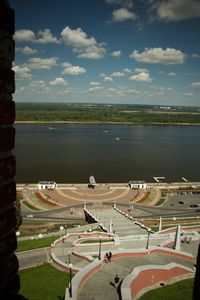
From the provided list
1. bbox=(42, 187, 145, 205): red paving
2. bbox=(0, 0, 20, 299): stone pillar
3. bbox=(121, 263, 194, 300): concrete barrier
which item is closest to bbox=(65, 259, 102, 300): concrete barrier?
bbox=(121, 263, 194, 300): concrete barrier

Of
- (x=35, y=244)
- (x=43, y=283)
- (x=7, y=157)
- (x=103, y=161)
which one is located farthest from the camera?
(x=103, y=161)

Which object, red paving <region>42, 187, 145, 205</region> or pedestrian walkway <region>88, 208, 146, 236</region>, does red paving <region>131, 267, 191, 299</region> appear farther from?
red paving <region>42, 187, 145, 205</region>

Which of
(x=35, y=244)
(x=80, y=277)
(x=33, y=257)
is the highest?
(x=80, y=277)

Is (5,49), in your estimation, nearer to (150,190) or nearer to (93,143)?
(150,190)

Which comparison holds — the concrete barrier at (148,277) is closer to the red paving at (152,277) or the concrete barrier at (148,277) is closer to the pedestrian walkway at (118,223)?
the red paving at (152,277)

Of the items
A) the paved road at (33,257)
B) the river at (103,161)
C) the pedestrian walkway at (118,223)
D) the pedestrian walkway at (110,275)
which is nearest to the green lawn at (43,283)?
the paved road at (33,257)

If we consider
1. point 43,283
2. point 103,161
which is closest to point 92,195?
point 103,161

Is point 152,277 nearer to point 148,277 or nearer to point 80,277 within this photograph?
point 148,277
